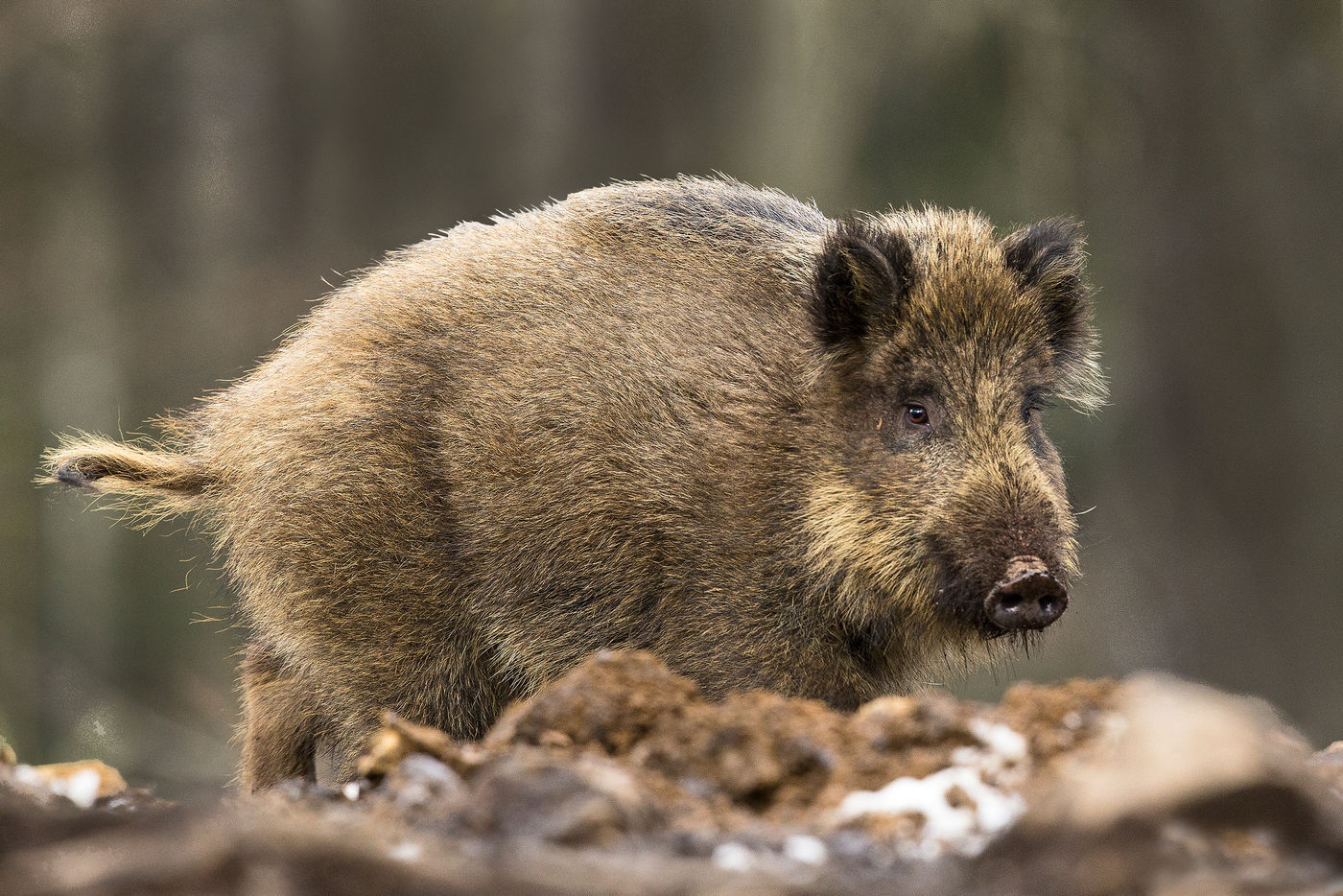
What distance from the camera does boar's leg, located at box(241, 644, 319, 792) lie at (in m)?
5.20

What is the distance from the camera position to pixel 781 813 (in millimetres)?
2797

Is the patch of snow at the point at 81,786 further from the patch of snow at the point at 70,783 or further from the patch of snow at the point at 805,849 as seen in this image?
the patch of snow at the point at 805,849

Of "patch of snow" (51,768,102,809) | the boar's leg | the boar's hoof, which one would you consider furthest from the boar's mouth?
"patch of snow" (51,768,102,809)

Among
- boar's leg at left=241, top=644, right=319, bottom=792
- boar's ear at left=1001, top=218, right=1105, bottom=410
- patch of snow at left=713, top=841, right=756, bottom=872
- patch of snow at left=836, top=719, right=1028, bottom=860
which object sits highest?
boar's ear at left=1001, top=218, right=1105, bottom=410

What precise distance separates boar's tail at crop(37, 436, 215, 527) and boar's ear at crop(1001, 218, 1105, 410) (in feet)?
10.6

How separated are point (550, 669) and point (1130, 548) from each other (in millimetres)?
4922

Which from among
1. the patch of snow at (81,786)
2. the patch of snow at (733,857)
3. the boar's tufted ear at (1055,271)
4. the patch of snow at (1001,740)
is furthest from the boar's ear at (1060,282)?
the patch of snow at (81,786)

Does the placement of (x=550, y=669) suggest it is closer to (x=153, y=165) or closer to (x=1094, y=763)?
(x=1094, y=763)

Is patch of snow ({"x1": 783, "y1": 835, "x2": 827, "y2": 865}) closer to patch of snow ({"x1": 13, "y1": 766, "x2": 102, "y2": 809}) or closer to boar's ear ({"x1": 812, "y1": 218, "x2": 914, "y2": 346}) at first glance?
patch of snow ({"x1": 13, "y1": 766, "x2": 102, "y2": 809})

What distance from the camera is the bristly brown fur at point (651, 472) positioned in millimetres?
4773

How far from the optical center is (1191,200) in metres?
8.46

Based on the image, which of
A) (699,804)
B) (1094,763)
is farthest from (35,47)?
(1094,763)

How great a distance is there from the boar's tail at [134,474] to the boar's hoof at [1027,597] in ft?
10.0

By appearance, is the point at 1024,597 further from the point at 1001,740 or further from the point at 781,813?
the point at 781,813
